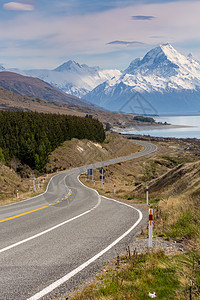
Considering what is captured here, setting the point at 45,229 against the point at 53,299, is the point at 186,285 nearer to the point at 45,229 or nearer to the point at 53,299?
the point at 53,299

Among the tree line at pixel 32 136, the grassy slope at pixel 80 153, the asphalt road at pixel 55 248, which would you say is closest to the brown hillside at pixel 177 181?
the asphalt road at pixel 55 248

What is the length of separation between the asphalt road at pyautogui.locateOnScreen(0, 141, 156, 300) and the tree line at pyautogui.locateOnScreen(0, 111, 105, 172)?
29977 millimetres

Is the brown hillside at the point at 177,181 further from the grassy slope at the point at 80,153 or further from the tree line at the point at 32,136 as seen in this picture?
the tree line at the point at 32,136

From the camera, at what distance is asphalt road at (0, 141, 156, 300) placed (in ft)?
18.4

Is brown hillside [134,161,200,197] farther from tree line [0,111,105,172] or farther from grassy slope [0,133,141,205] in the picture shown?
tree line [0,111,105,172]

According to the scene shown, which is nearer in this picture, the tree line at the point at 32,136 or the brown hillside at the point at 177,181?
the brown hillside at the point at 177,181

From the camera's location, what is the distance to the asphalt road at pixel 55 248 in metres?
5.59

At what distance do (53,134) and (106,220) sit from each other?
2201 inches

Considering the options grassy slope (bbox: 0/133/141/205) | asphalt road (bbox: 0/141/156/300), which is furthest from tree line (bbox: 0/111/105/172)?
asphalt road (bbox: 0/141/156/300)

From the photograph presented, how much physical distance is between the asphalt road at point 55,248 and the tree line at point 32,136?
98.3 feet

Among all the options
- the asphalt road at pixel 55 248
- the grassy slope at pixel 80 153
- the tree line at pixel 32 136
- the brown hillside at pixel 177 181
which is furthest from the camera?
the grassy slope at pixel 80 153

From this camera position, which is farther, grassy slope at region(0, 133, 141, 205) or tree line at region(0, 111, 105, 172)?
grassy slope at region(0, 133, 141, 205)

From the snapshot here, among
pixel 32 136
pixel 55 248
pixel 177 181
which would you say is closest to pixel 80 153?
pixel 32 136

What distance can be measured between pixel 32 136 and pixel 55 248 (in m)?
49.8
